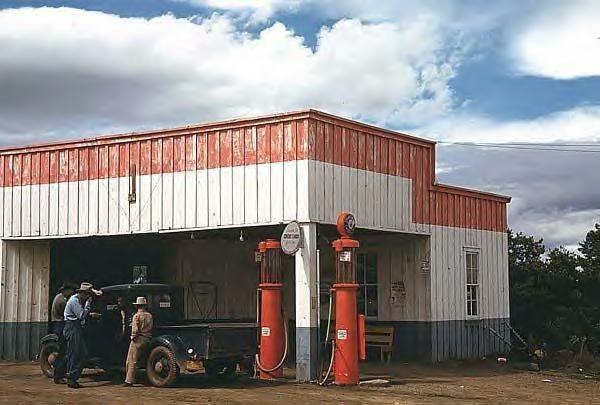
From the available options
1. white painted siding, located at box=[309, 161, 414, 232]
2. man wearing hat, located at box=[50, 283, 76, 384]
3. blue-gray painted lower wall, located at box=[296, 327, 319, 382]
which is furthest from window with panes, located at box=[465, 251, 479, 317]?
man wearing hat, located at box=[50, 283, 76, 384]

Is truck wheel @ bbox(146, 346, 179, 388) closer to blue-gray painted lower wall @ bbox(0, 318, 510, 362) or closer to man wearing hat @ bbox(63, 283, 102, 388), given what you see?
man wearing hat @ bbox(63, 283, 102, 388)

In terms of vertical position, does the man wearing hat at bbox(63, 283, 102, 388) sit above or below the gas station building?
below

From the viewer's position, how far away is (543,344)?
26.9 meters

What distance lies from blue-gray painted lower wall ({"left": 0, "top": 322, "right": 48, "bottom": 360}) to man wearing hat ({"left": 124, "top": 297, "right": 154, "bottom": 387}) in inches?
297

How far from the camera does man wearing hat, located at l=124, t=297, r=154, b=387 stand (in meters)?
17.1

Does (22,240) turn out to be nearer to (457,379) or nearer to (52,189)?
(52,189)

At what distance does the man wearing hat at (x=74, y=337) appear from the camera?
56.9 feet

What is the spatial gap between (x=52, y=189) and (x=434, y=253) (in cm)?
986

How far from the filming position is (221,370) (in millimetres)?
18234

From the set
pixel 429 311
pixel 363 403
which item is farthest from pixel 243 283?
pixel 363 403

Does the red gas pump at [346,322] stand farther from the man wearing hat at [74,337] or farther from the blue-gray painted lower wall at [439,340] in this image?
the blue-gray painted lower wall at [439,340]

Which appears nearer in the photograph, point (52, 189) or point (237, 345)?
point (237, 345)

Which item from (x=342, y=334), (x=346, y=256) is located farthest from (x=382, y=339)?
(x=346, y=256)

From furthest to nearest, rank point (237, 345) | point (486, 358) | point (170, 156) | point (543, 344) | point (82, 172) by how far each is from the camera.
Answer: point (543, 344)
point (486, 358)
point (82, 172)
point (170, 156)
point (237, 345)
